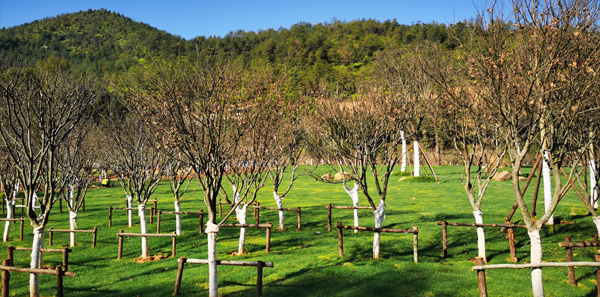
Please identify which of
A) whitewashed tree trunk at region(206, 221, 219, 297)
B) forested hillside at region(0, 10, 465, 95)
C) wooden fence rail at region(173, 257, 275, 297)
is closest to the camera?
whitewashed tree trunk at region(206, 221, 219, 297)

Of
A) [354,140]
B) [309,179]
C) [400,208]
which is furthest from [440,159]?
[354,140]

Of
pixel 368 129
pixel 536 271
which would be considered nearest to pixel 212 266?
pixel 536 271

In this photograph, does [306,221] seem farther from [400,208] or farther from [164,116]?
[164,116]

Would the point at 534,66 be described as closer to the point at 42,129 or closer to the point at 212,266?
the point at 212,266

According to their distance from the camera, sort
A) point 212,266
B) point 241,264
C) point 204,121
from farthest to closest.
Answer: point 204,121 < point 241,264 < point 212,266

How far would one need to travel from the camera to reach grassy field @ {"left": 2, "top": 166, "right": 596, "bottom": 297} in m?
10.9

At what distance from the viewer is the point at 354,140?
50.8 ft

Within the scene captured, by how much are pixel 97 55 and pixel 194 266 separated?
456 feet

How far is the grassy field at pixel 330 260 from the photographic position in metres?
10.9

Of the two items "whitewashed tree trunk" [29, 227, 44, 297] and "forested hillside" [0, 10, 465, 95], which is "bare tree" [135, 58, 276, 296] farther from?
"forested hillside" [0, 10, 465, 95]

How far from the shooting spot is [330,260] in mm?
13656

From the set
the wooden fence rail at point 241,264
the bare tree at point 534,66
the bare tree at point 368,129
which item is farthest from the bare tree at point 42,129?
the bare tree at point 534,66

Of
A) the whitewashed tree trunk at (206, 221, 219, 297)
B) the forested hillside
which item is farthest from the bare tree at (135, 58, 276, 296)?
the forested hillside

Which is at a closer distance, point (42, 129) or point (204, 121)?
point (42, 129)
